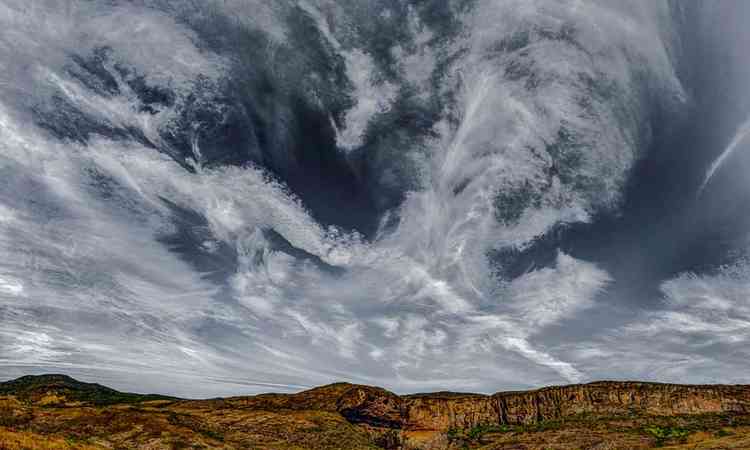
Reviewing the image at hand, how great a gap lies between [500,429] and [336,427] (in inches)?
2140

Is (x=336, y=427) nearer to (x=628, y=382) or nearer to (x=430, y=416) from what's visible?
(x=430, y=416)

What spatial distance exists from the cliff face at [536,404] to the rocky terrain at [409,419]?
0.33 m

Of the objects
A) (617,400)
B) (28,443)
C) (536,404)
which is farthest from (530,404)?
(28,443)

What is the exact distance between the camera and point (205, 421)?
9581 centimetres

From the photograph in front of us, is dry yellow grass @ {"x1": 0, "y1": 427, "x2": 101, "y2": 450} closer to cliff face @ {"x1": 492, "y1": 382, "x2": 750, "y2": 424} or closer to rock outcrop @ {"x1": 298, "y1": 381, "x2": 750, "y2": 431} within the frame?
rock outcrop @ {"x1": 298, "y1": 381, "x2": 750, "y2": 431}

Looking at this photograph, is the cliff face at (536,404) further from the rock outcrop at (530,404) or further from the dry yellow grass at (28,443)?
the dry yellow grass at (28,443)

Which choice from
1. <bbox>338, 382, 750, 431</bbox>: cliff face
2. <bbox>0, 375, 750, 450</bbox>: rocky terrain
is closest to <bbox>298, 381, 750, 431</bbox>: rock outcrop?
<bbox>338, 382, 750, 431</bbox>: cliff face

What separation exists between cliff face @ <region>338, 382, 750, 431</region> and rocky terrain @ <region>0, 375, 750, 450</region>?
1.09ft

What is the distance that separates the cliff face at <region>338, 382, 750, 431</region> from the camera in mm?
120250

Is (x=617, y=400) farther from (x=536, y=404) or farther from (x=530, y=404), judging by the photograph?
(x=530, y=404)

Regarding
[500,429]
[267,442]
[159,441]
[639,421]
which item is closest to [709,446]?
[639,421]

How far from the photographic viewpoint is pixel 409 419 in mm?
140500

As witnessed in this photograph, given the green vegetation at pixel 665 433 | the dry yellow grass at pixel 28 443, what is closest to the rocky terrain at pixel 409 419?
the green vegetation at pixel 665 433

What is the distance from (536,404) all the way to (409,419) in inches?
1752
